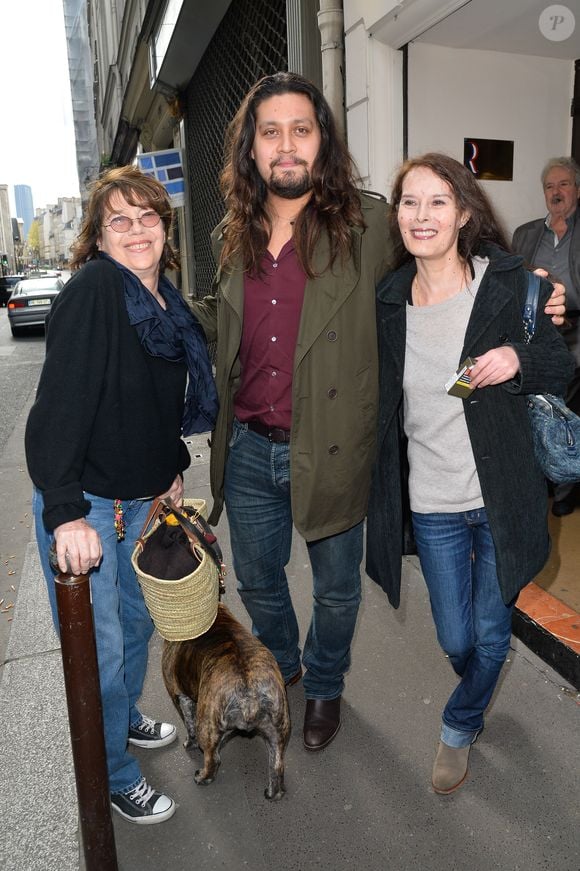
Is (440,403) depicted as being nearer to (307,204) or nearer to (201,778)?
(307,204)

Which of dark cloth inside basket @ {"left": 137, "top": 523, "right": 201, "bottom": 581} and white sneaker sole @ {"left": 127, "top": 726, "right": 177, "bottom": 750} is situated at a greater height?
dark cloth inside basket @ {"left": 137, "top": 523, "right": 201, "bottom": 581}

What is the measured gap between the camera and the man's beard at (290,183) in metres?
2.45

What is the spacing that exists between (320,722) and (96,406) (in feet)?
5.47

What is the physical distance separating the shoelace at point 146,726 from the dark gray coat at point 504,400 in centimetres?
153

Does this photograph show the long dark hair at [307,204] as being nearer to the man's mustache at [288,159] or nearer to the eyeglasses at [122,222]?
the man's mustache at [288,159]

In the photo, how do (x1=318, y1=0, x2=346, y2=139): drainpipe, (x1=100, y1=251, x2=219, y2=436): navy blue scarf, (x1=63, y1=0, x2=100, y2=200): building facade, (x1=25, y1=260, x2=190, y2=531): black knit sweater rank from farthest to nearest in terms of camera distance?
(x1=63, y1=0, x2=100, y2=200): building facade < (x1=318, y1=0, x2=346, y2=139): drainpipe < (x1=100, y1=251, x2=219, y2=436): navy blue scarf < (x1=25, y1=260, x2=190, y2=531): black knit sweater

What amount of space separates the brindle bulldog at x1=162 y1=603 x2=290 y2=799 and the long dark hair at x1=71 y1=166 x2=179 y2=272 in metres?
1.44

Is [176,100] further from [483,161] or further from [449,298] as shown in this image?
[449,298]

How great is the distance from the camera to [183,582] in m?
2.14

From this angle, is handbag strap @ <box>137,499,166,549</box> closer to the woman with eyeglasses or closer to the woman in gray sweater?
the woman with eyeglasses

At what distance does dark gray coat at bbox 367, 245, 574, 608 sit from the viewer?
2.13 meters

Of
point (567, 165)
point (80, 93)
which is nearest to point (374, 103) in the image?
point (567, 165)

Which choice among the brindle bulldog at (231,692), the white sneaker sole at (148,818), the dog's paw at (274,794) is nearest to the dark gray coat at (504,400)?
the brindle bulldog at (231,692)

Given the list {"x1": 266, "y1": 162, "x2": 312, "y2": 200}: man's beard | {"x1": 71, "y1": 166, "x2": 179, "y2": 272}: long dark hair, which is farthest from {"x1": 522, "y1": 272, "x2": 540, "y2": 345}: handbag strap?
{"x1": 71, "y1": 166, "x2": 179, "y2": 272}: long dark hair
